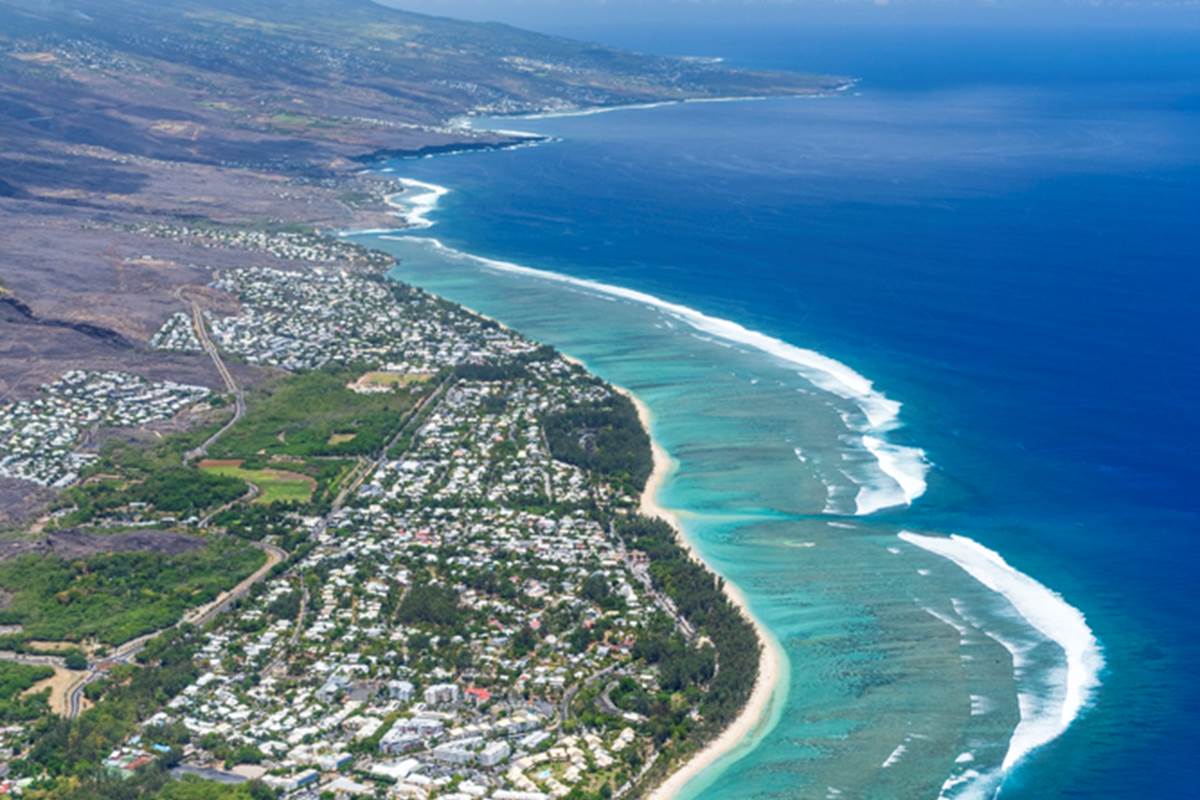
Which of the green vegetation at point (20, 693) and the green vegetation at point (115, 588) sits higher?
the green vegetation at point (115, 588)

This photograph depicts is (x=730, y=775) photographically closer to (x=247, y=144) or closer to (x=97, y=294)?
(x=97, y=294)

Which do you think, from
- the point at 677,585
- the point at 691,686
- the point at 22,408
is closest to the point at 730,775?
the point at 691,686

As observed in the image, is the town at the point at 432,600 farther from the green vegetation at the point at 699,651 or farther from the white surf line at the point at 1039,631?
the white surf line at the point at 1039,631

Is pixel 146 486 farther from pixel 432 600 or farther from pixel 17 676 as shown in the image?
pixel 432 600

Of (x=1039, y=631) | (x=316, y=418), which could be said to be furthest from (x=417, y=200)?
(x=1039, y=631)

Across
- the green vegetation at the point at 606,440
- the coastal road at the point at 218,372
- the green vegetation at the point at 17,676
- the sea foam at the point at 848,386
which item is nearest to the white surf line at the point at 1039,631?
the sea foam at the point at 848,386

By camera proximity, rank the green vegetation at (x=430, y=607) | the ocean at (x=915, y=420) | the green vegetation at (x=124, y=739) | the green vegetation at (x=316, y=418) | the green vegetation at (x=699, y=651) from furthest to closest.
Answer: the green vegetation at (x=316, y=418), the green vegetation at (x=430, y=607), the ocean at (x=915, y=420), the green vegetation at (x=699, y=651), the green vegetation at (x=124, y=739)

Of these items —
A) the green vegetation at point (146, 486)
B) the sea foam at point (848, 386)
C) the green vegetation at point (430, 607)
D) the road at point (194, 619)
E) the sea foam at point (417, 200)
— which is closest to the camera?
the road at point (194, 619)
